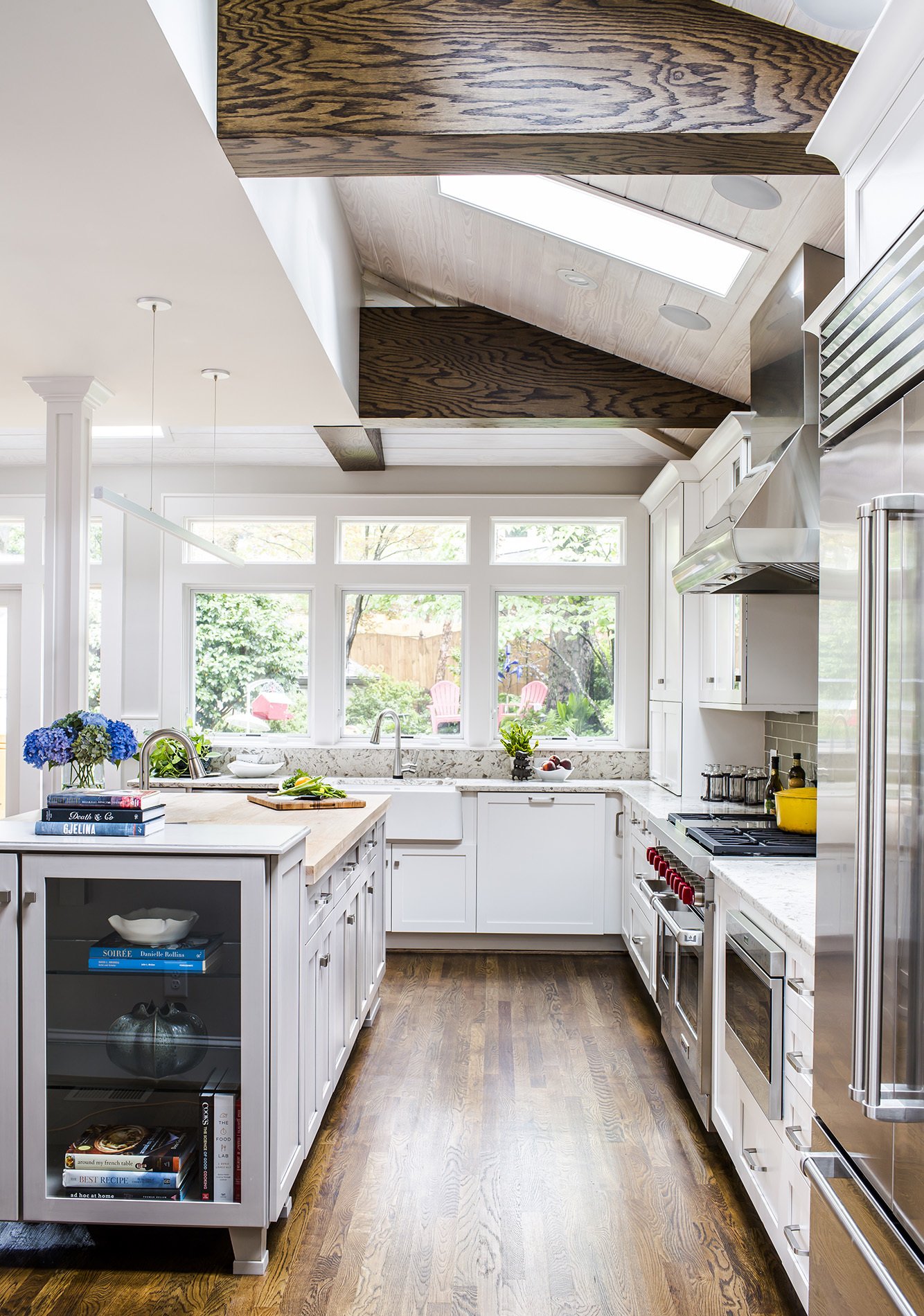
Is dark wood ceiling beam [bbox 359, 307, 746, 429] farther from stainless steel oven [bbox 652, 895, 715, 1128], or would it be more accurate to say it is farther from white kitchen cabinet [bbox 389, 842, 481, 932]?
white kitchen cabinet [bbox 389, 842, 481, 932]

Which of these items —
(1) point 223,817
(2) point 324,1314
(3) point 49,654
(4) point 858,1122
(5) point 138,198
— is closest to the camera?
(4) point 858,1122

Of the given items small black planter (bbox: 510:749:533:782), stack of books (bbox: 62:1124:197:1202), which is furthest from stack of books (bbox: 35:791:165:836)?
small black planter (bbox: 510:749:533:782)

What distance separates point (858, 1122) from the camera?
1.46 m

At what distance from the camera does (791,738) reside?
415 centimetres

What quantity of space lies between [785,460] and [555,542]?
3025 millimetres

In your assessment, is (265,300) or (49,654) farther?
(49,654)

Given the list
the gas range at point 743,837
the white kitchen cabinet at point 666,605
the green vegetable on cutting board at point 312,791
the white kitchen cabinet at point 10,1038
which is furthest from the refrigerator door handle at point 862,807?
the white kitchen cabinet at point 666,605

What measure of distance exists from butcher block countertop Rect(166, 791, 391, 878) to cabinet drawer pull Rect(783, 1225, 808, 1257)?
4.61ft

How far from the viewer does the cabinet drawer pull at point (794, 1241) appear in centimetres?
197

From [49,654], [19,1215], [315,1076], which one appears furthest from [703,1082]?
[49,654]

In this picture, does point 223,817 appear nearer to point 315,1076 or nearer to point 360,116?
point 315,1076

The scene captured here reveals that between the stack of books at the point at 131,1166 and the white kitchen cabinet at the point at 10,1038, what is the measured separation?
13cm

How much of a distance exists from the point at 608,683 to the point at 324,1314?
406 cm

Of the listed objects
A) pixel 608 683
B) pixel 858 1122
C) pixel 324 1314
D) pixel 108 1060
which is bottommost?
pixel 324 1314
